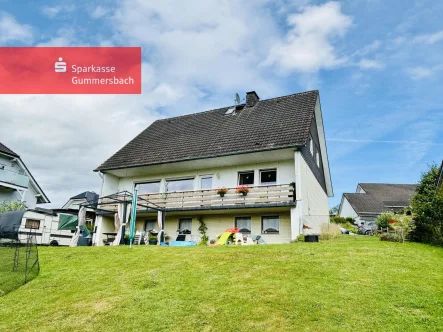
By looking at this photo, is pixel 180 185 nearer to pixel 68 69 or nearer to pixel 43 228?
pixel 43 228

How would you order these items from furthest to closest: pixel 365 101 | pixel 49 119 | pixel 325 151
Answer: pixel 325 151 → pixel 49 119 → pixel 365 101

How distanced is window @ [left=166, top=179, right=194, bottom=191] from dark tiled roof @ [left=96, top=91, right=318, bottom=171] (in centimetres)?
179

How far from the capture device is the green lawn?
546cm

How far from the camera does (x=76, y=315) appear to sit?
6328mm

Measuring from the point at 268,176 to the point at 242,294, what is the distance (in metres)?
12.3

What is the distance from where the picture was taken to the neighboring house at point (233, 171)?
17.0 meters

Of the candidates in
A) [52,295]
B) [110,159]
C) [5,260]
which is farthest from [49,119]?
[52,295]

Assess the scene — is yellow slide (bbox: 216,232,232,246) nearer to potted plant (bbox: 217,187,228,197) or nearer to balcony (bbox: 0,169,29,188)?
potted plant (bbox: 217,187,228,197)

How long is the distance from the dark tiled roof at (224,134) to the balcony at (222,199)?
2.07 meters

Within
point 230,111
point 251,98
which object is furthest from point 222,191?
point 251,98

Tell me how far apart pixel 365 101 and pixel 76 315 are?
15294 millimetres

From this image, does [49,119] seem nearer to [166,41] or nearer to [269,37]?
[166,41]

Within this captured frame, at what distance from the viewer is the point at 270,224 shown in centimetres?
1750

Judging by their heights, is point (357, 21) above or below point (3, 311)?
above
